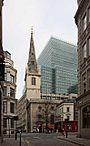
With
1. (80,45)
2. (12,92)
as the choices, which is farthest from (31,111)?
(80,45)

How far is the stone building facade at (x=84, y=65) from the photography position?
48250mm

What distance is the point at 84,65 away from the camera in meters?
51.0

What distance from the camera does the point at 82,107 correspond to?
5125cm

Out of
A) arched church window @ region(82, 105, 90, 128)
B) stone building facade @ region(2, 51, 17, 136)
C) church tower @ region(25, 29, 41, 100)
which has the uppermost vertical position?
church tower @ region(25, 29, 41, 100)

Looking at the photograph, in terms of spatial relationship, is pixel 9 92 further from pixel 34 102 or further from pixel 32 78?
pixel 32 78

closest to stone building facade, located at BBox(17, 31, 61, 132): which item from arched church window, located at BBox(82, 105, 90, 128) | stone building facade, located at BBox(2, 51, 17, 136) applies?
stone building facade, located at BBox(2, 51, 17, 136)

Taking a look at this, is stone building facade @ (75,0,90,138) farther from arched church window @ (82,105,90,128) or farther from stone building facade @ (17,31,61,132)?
stone building facade @ (17,31,61,132)

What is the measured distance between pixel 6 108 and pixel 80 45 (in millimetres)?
39437

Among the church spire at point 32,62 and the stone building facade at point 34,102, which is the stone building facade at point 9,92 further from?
the church spire at point 32,62

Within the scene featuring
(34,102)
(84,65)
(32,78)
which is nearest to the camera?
(84,65)

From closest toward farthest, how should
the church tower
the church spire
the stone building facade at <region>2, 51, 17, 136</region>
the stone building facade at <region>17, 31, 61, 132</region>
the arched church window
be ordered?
the arched church window < the stone building facade at <region>2, 51, 17, 136</region> < the stone building facade at <region>17, 31, 61, 132</region> < the church tower < the church spire

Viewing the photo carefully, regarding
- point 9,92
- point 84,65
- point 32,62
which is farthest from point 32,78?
point 84,65

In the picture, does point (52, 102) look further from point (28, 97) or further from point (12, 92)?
point (12, 92)

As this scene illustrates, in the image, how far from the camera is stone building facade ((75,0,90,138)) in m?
48.2
